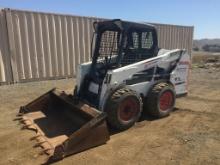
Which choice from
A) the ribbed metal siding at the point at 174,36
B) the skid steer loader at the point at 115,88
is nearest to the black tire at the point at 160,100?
the skid steer loader at the point at 115,88

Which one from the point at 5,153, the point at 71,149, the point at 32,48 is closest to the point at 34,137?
the point at 5,153

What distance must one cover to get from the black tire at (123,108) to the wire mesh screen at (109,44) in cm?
103

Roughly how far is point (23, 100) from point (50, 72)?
3462 millimetres

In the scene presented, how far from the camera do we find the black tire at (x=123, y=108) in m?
5.00

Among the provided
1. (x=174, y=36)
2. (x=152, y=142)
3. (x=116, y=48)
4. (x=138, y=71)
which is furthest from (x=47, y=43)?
(x=174, y=36)

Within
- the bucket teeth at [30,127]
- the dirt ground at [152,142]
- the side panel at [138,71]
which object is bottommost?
the dirt ground at [152,142]

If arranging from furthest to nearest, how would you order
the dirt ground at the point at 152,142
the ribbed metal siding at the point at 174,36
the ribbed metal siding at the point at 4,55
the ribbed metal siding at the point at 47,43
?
1. the ribbed metal siding at the point at 174,36
2. the ribbed metal siding at the point at 47,43
3. the ribbed metal siding at the point at 4,55
4. the dirt ground at the point at 152,142

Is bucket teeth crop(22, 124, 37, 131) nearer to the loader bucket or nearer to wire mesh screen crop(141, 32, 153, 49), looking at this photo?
the loader bucket

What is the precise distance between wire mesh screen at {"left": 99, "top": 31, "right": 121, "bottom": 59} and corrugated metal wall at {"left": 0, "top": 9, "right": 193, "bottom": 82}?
5387mm

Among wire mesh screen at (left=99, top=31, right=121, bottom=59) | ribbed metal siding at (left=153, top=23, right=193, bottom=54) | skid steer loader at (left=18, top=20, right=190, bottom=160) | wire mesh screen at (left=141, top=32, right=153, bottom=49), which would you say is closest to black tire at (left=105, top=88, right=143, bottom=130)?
skid steer loader at (left=18, top=20, right=190, bottom=160)

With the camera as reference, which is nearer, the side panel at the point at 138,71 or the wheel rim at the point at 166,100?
the side panel at the point at 138,71

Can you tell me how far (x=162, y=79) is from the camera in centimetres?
614

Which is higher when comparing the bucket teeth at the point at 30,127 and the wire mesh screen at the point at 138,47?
the wire mesh screen at the point at 138,47

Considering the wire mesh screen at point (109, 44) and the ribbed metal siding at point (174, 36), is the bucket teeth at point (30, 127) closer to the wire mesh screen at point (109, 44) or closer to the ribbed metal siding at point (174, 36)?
the wire mesh screen at point (109, 44)
